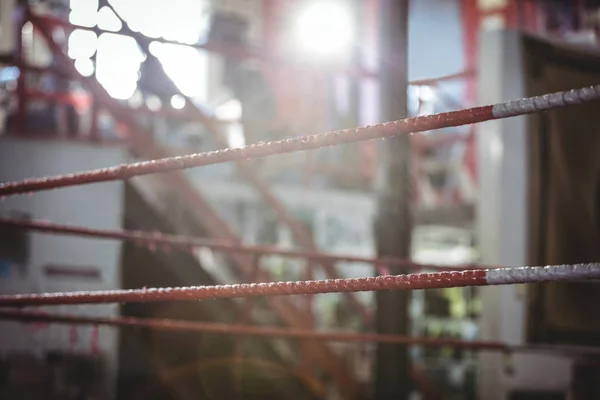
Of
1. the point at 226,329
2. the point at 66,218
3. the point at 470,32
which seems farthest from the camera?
the point at 470,32

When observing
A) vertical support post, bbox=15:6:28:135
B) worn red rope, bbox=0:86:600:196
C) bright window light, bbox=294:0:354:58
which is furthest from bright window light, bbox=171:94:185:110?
bright window light, bbox=294:0:354:58

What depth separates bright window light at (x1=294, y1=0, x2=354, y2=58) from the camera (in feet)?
40.1

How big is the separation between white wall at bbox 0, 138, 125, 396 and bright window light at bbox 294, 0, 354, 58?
25.3ft

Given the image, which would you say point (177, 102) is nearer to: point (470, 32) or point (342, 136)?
point (342, 136)

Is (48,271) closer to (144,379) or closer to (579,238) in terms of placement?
(144,379)

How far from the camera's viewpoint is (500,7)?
12.8m

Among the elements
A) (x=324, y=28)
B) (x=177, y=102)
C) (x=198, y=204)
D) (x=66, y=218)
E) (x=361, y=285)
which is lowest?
(x=361, y=285)

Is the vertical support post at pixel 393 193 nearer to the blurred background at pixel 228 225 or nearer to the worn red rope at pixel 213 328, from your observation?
the blurred background at pixel 228 225

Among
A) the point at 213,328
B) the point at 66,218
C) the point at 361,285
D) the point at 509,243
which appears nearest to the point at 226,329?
the point at 213,328

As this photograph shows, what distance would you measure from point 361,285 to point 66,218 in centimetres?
384

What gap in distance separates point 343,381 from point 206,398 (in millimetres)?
1213

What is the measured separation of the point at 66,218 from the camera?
5070 millimetres

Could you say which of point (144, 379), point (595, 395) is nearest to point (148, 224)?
point (144, 379)

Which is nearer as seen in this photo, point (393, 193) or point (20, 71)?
point (393, 193)
